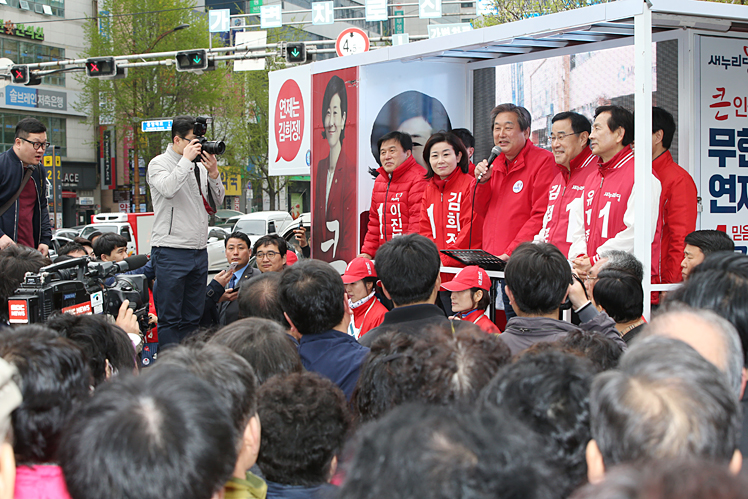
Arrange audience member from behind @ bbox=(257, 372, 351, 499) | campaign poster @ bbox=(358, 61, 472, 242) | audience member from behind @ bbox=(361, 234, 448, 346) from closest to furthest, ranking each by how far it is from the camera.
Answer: audience member from behind @ bbox=(257, 372, 351, 499) < audience member from behind @ bbox=(361, 234, 448, 346) < campaign poster @ bbox=(358, 61, 472, 242)

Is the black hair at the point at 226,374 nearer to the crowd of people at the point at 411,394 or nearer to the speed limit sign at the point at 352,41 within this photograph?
the crowd of people at the point at 411,394

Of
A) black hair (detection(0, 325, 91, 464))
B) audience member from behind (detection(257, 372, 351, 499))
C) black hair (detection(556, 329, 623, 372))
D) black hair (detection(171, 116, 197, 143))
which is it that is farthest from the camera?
black hair (detection(171, 116, 197, 143))

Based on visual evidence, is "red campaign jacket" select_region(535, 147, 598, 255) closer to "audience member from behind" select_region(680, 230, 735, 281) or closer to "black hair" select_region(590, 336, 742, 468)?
"audience member from behind" select_region(680, 230, 735, 281)

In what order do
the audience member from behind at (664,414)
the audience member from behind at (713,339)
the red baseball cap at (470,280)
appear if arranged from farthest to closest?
the red baseball cap at (470,280) → the audience member from behind at (713,339) → the audience member from behind at (664,414)

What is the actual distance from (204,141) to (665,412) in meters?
4.33

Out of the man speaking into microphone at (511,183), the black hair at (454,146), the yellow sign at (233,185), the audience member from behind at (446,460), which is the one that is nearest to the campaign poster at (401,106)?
the black hair at (454,146)

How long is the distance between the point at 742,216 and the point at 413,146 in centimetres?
275

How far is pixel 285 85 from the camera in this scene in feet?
24.0

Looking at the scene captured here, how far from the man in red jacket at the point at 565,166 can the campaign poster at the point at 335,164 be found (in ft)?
5.91

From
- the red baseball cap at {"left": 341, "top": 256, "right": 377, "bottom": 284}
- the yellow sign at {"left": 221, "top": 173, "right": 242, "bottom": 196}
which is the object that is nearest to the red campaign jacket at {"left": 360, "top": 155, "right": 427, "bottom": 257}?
the red baseball cap at {"left": 341, "top": 256, "right": 377, "bottom": 284}

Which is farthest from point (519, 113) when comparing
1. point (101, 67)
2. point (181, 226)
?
point (101, 67)

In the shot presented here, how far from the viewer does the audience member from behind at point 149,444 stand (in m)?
1.11

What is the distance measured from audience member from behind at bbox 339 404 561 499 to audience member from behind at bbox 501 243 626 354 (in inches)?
66.1

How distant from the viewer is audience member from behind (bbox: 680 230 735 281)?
4.14 m
